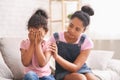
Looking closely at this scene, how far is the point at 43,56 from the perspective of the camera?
5.35 ft

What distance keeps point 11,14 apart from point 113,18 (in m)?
1.28

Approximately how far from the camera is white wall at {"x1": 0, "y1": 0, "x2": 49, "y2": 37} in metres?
3.20

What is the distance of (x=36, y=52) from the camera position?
1.64m

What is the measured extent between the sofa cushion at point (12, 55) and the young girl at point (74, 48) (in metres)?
0.36

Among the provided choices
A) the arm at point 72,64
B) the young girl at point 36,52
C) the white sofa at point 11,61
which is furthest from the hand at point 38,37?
the white sofa at point 11,61

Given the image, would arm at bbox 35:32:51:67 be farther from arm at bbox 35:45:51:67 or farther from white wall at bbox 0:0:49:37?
white wall at bbox 0:0:49:37

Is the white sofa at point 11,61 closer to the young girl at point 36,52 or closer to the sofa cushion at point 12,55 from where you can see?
the sofa cushion at point 12,55

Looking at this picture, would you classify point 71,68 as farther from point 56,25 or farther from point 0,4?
point 56,25

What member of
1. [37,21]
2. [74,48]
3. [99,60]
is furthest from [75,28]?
[99,60]

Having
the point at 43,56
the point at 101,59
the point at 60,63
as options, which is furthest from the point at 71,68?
the point at 101,59

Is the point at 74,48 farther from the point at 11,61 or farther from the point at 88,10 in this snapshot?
the point at 11,61

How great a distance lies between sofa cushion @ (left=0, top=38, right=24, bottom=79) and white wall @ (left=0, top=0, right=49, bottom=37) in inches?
40.3

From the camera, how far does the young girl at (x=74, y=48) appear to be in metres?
1.81

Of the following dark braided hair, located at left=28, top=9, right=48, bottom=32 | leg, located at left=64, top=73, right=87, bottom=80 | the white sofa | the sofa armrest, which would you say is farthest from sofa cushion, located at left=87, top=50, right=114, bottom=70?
dark braided hair, located at left=28, top=9, right=48, bottom=32
